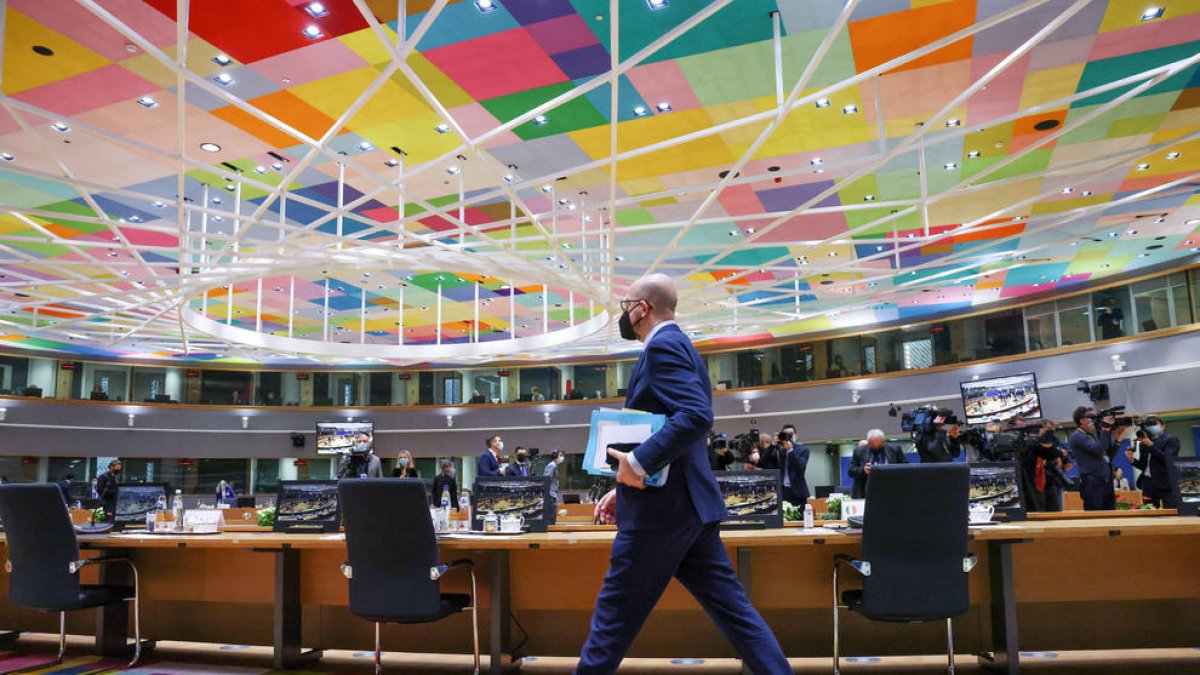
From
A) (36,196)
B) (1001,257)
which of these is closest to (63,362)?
(36,196)

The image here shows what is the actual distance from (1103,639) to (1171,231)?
486 inches

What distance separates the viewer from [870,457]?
10.0 metres

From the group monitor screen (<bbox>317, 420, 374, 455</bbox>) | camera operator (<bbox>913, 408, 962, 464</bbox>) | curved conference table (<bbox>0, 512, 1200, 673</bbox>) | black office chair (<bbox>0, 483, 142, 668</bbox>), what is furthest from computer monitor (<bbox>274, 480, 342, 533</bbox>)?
monitor screen (<bbox>317, 420, 374, 455</bbox>)

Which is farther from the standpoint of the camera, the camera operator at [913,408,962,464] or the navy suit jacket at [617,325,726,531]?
the camera operator at [913,408,962,464]

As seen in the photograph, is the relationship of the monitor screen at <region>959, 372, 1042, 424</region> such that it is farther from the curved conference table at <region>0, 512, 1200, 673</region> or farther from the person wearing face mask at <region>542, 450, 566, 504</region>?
the curved conference table at <region>0, 512, 1200, 673</region>

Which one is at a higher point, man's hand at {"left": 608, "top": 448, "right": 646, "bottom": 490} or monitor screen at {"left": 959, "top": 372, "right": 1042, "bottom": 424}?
monitor screen at {"left": 959, "top": 372, "right": 1042, "bottom": 424}

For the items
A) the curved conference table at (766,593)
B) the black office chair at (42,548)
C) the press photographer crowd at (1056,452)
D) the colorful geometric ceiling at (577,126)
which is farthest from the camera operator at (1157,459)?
the black office chair at (42,548)

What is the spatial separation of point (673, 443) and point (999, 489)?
9.75 feet

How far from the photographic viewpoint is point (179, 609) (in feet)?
19.0

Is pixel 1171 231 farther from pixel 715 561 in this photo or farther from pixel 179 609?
pixel 179 609

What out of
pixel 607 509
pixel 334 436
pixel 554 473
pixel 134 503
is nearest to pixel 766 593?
pixel 607 509

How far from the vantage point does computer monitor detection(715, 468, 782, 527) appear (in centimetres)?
468

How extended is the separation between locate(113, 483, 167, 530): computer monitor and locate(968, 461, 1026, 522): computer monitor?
5.81 m

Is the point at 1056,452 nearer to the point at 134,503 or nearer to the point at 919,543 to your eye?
the point at 919,543
